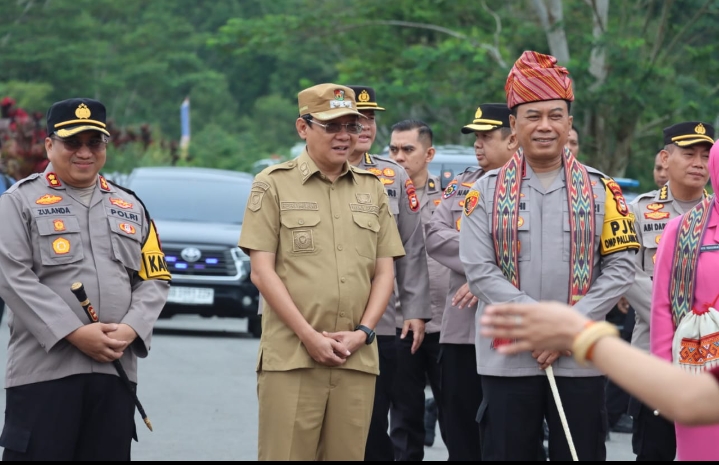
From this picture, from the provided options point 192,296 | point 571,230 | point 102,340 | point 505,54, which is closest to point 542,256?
point 571,230

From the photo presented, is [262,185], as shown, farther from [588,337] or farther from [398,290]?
[588,337]

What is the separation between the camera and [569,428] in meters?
5.78

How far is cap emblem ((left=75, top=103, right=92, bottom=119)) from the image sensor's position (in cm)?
588

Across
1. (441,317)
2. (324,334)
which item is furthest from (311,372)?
(441,317)

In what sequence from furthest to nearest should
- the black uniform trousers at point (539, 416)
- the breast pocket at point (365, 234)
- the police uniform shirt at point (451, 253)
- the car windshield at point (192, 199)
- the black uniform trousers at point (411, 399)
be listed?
the car windshield at point (192, 199) < the black uniform trousers at point (411, 399) < the police uniform shirt at point (451, 253) < the breast pocket at point (365, 234) < the black uniform trousers at point (539, 416)

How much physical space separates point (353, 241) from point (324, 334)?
0.47 metres

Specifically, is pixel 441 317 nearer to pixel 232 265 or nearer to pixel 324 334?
pixel 324 334

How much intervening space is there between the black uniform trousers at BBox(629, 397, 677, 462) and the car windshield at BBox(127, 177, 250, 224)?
9740mm

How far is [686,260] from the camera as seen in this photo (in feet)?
18.2

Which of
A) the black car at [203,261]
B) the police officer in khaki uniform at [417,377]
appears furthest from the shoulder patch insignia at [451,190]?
the black car at [203,261]

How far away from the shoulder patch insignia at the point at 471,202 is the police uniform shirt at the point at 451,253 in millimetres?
1175

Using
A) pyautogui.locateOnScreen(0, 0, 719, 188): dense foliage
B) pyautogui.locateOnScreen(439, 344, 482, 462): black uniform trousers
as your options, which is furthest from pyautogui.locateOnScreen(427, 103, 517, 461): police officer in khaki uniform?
pyautogui.locateOnScreen(0, 0, 719, 188): dense foliage

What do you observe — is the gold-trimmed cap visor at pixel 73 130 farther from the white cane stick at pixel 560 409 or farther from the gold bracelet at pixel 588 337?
the gold bracelet at pixel 588 337

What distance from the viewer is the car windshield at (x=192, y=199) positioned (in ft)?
52.6
